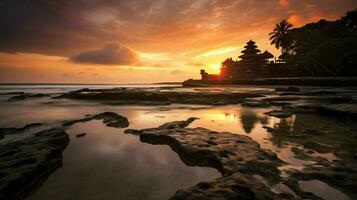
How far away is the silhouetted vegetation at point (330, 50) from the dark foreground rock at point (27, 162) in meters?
31.5

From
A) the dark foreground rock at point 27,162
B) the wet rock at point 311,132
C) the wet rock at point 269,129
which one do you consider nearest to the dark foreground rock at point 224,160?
the wet rock at point 269,129

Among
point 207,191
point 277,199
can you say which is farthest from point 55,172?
point 277,199

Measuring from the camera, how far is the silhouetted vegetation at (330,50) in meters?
26.2

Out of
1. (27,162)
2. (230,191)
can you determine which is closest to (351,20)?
(230,191)

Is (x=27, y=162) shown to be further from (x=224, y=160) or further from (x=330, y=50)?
(x=330, y=50)

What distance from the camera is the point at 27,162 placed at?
123 inches

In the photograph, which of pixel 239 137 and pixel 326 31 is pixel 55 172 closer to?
pixel 239 137

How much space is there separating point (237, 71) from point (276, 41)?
15.0 meters

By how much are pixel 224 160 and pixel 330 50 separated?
32600mm

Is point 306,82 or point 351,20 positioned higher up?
point 351,20

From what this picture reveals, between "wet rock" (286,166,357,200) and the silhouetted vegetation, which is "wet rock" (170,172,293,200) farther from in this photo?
the silhouetted vegetation

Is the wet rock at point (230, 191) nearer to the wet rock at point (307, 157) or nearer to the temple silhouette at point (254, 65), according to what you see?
the wet rock at point (307, 157)

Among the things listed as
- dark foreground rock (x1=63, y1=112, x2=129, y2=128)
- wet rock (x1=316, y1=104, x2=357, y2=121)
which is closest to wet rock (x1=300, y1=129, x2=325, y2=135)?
wet rock (x1=316, y1=104, x2=357, y2=121)

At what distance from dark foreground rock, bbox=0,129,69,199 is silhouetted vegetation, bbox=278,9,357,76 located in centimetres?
3153
